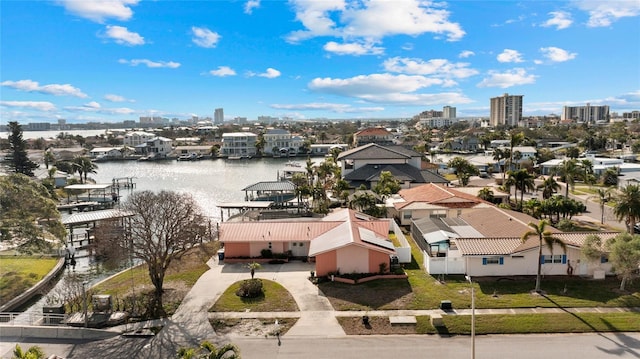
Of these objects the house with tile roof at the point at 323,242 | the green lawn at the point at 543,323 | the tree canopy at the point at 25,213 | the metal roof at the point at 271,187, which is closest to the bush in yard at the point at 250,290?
the house with tile roof at the point at 323,242

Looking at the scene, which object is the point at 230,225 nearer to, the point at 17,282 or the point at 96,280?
the point at 96,280

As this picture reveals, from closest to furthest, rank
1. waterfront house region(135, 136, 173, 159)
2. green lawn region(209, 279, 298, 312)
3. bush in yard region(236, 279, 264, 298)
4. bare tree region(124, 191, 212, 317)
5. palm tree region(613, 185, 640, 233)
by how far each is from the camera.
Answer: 1. green lawn region(209, 279, 298, 312)
2. bush in yard region(236, 279, 264, 298)
3. bare tree region(124, 191, 212, 317)
4. palm tree region(613, 185, 640, 233)
5. waterfront house region(135, 136, 173, 159)

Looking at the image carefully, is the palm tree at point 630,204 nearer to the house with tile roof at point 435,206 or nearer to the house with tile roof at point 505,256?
the house with tile roof at point 505,256

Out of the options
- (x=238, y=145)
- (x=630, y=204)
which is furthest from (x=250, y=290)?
(x=238, y=145)

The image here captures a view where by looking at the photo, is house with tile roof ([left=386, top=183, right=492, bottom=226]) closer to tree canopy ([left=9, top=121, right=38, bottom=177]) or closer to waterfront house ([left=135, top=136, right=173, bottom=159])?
tree canopy ([left=9, top=121, right=38, bottom=177])

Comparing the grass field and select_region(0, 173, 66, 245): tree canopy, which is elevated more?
select_region(0, 173, 66, 245): tree canopy

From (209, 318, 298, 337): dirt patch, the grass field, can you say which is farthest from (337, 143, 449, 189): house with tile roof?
(209, 318, 298, 337): dirt patch
